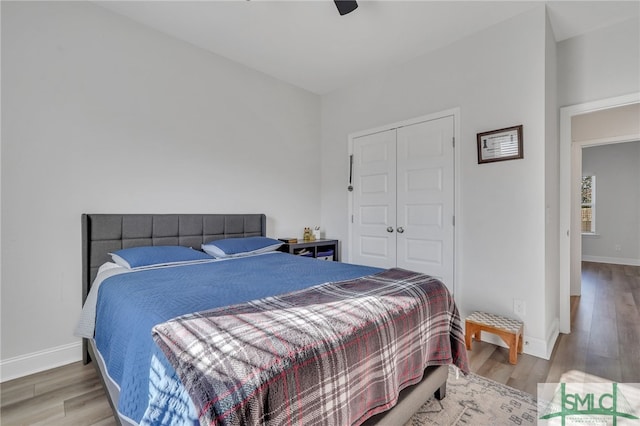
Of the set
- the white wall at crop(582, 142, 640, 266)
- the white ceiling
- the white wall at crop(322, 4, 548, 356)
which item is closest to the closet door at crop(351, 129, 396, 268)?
the white wall at crop(322, 4, 548, 356)

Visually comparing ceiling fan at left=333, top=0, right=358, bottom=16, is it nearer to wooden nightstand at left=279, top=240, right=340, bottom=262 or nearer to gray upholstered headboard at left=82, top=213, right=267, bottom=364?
gray upholstered headboard at left=82, top=213, right=267, bottom=364

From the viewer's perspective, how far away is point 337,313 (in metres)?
1.18

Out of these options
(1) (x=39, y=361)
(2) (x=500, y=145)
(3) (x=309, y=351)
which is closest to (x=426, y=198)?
(2) (x=500, y=145)

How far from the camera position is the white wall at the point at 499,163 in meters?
2.39

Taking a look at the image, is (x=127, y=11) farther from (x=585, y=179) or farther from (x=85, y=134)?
(x=585, y=179)

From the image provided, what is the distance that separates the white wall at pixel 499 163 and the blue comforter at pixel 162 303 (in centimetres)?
136

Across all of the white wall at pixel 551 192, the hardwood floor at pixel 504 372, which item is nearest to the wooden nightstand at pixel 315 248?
the hardwood floor at pixel 504 372

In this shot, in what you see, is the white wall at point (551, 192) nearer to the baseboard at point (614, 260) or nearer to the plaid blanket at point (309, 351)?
the plaid blanket at point (309, 351)

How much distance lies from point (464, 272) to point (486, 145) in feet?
3.98

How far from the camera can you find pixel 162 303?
1.29m

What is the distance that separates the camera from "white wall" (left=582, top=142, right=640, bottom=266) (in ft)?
19.1

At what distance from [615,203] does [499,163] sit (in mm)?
5799

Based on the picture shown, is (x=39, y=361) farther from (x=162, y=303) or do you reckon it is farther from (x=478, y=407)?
(x=478, y=407)

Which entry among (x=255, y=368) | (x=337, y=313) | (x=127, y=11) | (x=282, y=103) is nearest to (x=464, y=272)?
(x=337, y=313)
